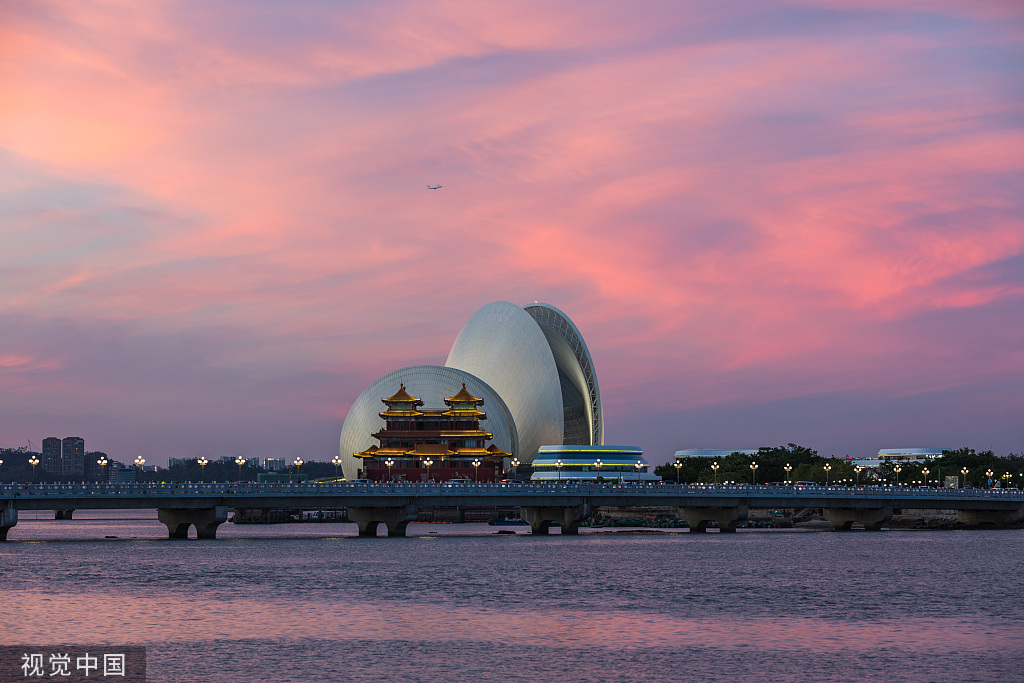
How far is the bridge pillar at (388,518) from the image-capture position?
11362 cm

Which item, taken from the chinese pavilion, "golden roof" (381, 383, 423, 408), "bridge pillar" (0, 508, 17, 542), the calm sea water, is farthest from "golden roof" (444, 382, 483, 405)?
"bridge pillar" (0, 508, 17, 542)

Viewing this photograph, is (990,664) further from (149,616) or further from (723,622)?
(149,616)

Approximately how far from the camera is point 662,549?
10406cm

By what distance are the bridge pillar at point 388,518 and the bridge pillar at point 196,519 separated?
506 inches

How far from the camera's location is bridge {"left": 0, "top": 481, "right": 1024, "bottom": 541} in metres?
106

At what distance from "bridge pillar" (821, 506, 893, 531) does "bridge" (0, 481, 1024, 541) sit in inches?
4.2

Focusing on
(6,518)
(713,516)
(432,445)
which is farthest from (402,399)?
(6,518)

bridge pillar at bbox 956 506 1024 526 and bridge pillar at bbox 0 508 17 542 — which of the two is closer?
bridge pillar at bbox 0 508 17 542

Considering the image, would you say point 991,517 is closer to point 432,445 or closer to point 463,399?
point 463,399

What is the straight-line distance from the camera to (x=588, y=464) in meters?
190

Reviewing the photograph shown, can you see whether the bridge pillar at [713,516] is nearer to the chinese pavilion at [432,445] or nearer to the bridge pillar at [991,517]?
the bridge pillar at [991,517]

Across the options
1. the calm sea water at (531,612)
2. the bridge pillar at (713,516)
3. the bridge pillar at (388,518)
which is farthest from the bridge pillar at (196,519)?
the bridge pillar at (713,516)

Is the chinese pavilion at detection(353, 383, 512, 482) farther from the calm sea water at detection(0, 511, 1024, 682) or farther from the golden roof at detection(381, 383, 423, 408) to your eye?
the calm sea water at detection(0, 511, 1024, 682)

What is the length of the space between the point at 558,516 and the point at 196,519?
34790mm
